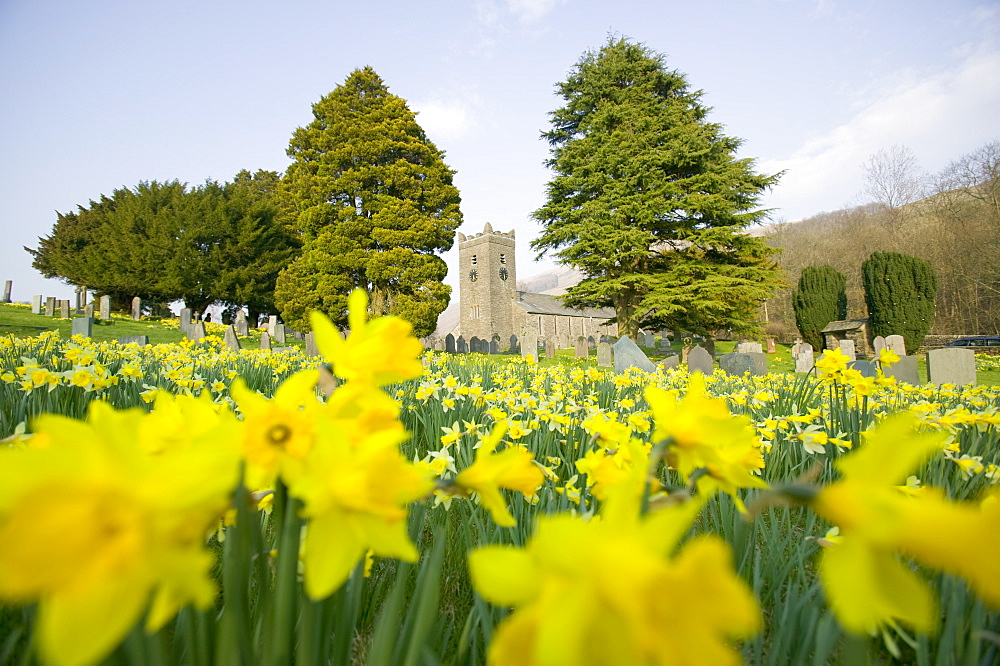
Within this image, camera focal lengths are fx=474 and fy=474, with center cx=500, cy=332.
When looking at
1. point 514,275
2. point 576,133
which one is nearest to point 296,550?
point 576,133

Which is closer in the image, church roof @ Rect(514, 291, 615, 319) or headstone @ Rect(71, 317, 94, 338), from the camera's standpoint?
headstone @ Rect(71, 317, 94, 338)

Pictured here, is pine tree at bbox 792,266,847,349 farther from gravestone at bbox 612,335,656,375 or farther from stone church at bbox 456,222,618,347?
gravestone at bbox 612,335,656,375

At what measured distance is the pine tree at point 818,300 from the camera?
21828 millimetres

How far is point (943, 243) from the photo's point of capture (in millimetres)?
21781

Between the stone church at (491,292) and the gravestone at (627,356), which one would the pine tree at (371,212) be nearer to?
the gravestone at (627,356)

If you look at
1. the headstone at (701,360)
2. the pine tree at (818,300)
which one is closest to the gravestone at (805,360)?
the headstone at (701,360)

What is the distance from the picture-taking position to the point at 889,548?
351 mm

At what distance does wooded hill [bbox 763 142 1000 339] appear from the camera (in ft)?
64.6

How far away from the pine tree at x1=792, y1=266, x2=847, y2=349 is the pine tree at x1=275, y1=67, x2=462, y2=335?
16.6 meters

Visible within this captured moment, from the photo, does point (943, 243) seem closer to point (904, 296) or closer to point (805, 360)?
point (904, 296)

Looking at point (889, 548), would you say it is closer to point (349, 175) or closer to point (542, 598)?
point (542, 598)

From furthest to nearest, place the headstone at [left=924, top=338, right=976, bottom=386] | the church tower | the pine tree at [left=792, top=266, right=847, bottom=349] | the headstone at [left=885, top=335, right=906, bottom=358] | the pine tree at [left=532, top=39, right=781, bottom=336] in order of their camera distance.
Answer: the church tower → the pine tree at [left=792, top=266, right=847, bottom=349] → the pine tree at [left=532, top=39, right=781, bottom=336] → the headstone at [left=885, top=335, right=906, bottom=358] → the headstone at [left=924, top=338, right=976, bottom=386]

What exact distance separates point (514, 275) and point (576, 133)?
802 inches

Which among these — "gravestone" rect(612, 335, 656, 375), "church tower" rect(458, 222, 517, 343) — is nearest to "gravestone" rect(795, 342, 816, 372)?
"gravestone" rect(612, 335, 656, 375)
